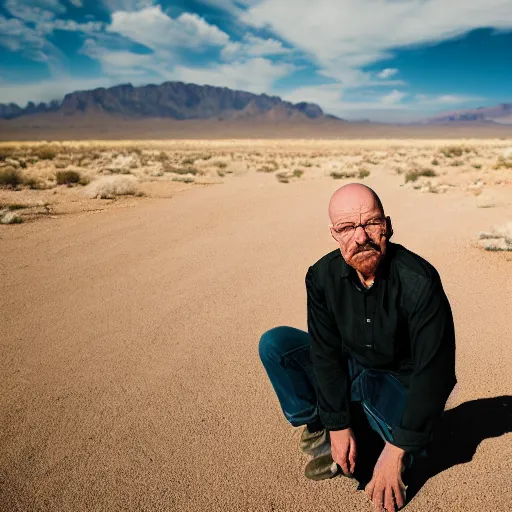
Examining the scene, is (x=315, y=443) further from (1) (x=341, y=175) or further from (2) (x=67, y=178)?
(1) (x=341, y=175)

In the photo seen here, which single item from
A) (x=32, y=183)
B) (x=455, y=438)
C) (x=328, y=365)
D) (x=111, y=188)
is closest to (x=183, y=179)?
(x=111, y=188)

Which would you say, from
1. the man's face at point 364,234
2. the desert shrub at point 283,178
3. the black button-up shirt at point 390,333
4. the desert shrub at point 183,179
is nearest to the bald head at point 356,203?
the man's face at point 364,234

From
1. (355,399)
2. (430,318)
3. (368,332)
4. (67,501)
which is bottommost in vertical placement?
(67,501)

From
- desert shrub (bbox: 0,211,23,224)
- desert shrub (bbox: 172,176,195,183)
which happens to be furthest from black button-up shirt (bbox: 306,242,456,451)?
desert shrub (bbox: 172,176,195,183)

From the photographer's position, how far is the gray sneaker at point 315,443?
8.04 ft

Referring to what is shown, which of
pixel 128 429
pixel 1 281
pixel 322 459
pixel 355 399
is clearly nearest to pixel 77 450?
pixel 128 429

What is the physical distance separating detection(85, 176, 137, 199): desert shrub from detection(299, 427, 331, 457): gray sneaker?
1018cm

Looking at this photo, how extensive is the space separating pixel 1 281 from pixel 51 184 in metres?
9.44

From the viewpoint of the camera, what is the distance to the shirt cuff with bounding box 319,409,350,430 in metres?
2.05

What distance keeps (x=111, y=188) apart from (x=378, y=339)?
10901mm

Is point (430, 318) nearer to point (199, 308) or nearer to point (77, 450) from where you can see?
point (77, 450)

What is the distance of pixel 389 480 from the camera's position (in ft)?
6.38

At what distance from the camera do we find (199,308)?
472 centimetres

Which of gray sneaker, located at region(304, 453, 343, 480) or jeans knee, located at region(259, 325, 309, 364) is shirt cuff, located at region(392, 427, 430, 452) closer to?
gray sneaker, located at region(304, 453, 343, 480)
